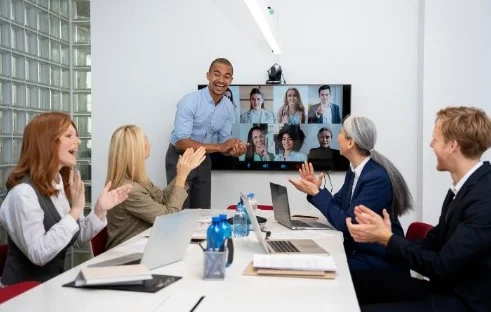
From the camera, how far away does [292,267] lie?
1.88 metres

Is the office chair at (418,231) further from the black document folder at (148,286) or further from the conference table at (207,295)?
the black document folder at (148,286)

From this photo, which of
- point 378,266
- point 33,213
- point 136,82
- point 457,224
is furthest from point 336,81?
point 33,213

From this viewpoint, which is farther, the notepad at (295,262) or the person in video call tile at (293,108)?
the person in video call tile at (293,108)

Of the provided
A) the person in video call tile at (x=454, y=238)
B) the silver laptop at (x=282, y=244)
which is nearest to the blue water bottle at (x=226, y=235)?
the silver laptop at (x=282, y=244)

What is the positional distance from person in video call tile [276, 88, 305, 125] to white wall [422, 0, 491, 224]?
3.60ft

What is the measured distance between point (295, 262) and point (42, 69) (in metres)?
3.35

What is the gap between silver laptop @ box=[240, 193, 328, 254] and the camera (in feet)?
7.19

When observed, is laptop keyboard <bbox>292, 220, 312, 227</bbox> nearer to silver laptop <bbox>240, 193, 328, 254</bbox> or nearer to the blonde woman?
silver laptop <bbox>240, 193, 328, 254</bbox>

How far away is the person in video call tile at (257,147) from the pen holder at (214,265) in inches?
118

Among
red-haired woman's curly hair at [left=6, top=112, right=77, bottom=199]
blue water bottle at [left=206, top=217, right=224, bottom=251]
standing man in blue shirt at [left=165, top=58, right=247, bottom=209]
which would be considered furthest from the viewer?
standing man in blue shirt at [left=165, top=58, right=247, bottom=209]

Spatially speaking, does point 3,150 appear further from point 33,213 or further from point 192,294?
point 192,294

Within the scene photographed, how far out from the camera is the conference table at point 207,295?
1535 millimetres

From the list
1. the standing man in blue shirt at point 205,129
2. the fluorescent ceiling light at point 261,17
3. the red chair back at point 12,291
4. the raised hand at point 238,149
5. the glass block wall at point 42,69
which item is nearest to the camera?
the red chair back at point 12,291

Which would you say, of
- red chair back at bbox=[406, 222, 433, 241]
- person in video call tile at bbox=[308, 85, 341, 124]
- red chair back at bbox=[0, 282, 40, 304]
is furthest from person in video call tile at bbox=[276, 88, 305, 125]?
red chair back at bbox=[0, 282, 40, 304]
